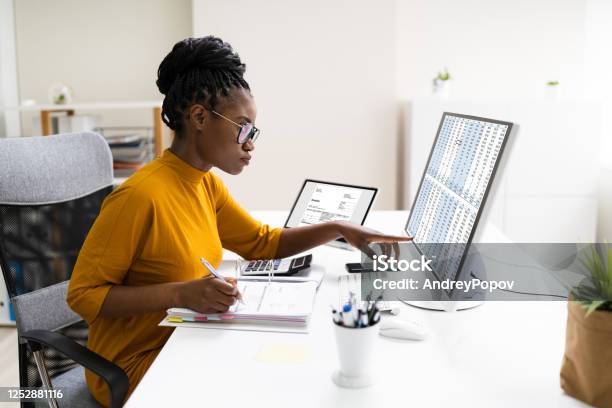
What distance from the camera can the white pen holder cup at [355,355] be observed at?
0.99 meters

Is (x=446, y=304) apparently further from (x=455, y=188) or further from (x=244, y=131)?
(x=244, y=131)

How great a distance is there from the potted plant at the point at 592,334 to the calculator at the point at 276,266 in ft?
2.57

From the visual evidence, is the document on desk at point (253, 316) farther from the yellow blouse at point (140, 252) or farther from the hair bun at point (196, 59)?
the hair bun at point (196, 59)

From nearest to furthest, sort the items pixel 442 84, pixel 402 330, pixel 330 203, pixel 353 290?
pixel 402 330
pixel 353 290
pixel 330 203
pixel 442 84

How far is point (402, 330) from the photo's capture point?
1215mm

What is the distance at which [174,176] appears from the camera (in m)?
1.46

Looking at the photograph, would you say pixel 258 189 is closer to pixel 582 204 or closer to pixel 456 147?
pixel 582 204

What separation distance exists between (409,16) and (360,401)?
3036 millimetres

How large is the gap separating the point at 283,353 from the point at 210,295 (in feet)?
0.68

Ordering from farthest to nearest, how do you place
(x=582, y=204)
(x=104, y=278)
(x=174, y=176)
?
(x=582, y=204) → (x=174, y=176) → (x=104, y=278)

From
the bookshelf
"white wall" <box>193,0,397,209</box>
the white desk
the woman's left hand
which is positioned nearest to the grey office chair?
the white desk

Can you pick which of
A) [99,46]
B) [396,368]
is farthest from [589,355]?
[99,46]

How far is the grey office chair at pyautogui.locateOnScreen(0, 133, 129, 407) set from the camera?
1469mm

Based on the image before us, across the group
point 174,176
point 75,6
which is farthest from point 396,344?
point 75,6
